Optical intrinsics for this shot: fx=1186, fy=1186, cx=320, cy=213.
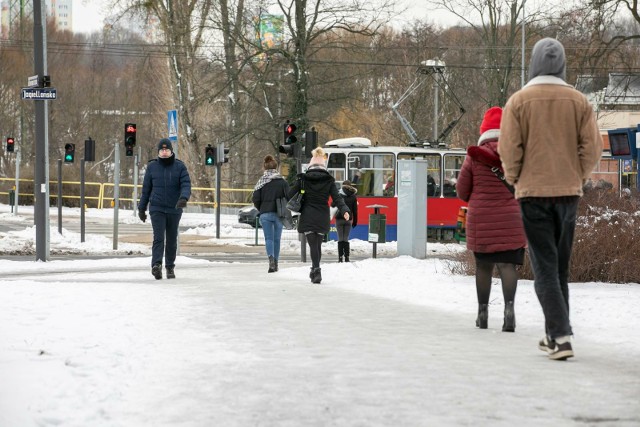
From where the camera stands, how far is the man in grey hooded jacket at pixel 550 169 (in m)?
7.54

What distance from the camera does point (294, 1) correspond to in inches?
1642

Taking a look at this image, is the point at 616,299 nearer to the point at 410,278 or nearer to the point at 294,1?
the point at 410,278

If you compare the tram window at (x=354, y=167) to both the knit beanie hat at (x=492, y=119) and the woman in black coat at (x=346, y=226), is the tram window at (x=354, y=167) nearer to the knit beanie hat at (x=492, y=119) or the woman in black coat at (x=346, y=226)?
the woman in black coat at (x=346, y=226)

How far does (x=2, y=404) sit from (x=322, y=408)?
1544 millimetres

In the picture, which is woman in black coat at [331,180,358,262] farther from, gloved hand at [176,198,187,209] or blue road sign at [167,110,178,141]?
gloved hand at [176,198,187,209]

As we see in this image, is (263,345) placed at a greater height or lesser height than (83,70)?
lesser

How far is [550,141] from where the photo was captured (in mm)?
7594

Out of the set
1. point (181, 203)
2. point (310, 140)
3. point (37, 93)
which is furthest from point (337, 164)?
point (181, 203)

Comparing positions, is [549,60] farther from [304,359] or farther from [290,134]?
[290,134]

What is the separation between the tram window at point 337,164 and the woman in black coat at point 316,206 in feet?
61.2

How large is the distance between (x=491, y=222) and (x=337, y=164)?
2489 cm

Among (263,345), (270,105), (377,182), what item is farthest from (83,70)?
(263,345)

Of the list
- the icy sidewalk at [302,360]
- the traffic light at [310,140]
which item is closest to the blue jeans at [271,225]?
the icy sidewalk at [302,360]

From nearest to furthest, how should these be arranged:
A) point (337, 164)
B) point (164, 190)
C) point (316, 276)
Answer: point (316, 276) < point (164, 190) < point (337, 164)
